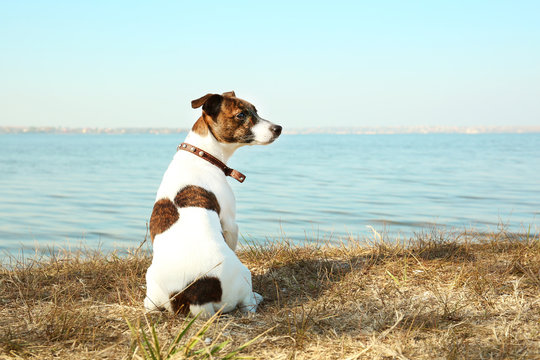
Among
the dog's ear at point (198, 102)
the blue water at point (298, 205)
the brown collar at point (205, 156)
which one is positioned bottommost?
the blue water at point (298, 205)

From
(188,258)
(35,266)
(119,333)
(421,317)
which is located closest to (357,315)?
(421,317)

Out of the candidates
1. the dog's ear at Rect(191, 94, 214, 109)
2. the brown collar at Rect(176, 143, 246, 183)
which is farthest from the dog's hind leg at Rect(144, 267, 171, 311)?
the dog's ear at Rect(191, 94, 214, 109)

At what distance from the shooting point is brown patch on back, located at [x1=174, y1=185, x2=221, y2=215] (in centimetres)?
416

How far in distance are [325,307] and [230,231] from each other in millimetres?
1091

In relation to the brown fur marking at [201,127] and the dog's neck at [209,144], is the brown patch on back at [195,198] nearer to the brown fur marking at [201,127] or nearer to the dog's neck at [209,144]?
the dog's neck at [209,144]

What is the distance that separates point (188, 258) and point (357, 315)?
1.52m

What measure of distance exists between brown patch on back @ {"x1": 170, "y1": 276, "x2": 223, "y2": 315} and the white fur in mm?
39

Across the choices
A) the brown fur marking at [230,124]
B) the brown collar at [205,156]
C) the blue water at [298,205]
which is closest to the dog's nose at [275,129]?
the brown fur marking at [230,124]

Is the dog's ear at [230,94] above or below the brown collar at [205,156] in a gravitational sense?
above

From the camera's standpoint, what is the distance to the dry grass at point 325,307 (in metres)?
3.45

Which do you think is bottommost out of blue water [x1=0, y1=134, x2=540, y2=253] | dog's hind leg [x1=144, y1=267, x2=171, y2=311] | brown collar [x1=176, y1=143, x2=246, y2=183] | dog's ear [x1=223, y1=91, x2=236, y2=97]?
blue water [x1=0, y1=134, x2=540, y2=253]

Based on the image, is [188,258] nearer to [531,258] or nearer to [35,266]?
[35,266]

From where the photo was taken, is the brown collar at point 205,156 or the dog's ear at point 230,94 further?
→ the dog's ear at point 230,94

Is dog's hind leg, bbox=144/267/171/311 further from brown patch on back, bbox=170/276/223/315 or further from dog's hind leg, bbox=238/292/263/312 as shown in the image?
dog's hind leg, bbox=238/292/263/312
